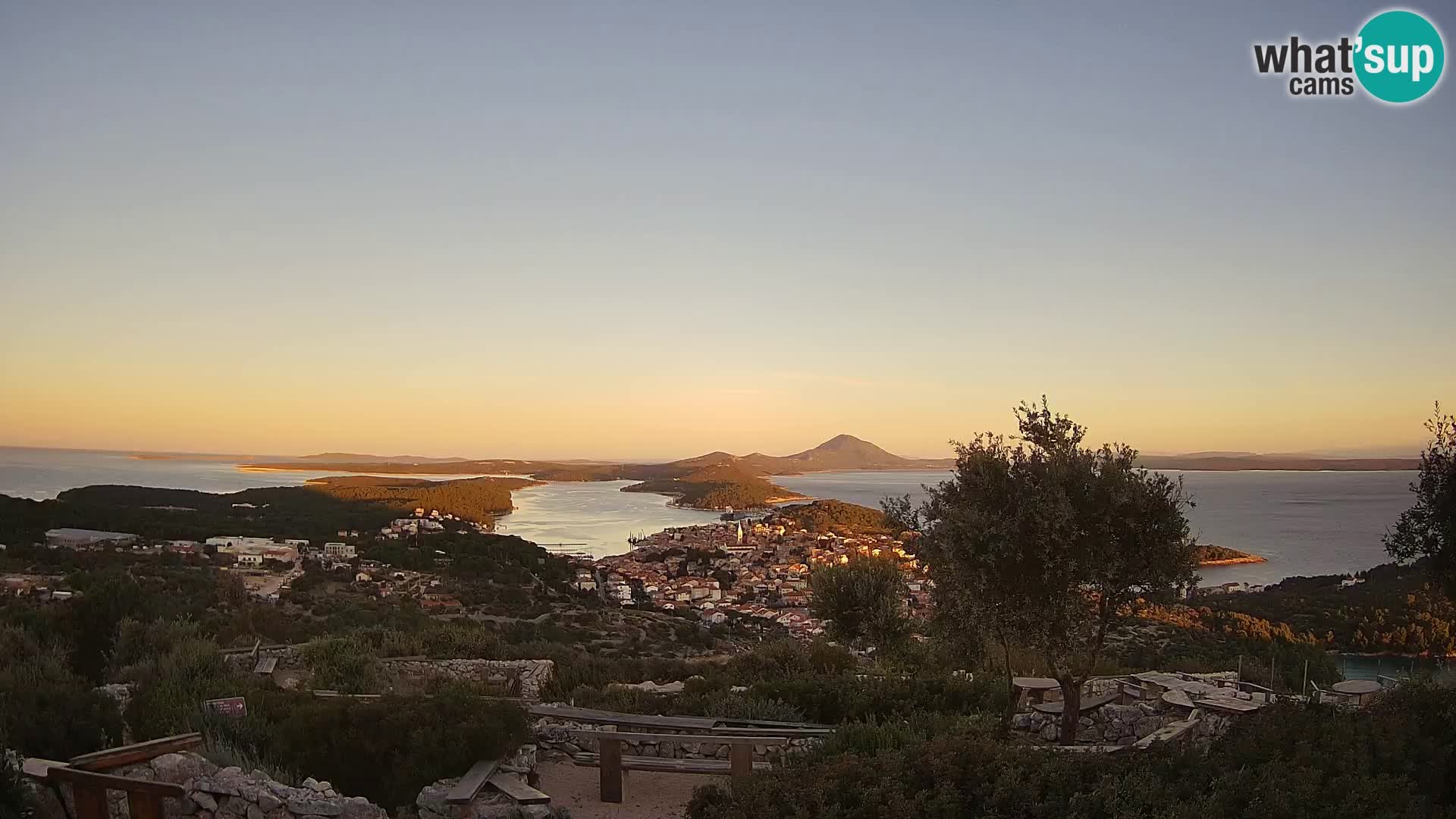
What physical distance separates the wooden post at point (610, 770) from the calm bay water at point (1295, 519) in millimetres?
4351

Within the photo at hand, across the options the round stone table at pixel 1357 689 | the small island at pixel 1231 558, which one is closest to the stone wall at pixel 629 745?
the round stone table at pixel 1357 689

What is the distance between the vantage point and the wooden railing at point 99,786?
4949 mm

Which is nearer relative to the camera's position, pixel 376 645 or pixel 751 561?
pixel 376 645

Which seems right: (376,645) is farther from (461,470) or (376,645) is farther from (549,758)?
(461,470)

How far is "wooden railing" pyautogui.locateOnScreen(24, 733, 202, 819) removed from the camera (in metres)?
4.95

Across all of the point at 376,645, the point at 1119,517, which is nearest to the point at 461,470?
the point at 376,645

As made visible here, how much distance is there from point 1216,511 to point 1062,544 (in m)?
78.2

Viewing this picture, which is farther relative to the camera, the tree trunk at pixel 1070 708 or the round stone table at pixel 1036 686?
the round stone table at pixel 1036 686

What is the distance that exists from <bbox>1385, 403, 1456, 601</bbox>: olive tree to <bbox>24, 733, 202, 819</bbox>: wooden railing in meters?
10.8

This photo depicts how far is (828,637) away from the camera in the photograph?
561 inches

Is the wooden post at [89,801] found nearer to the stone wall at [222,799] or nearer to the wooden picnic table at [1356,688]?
the stone wall at [222,799]

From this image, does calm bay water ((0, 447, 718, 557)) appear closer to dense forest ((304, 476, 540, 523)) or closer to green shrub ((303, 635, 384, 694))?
dense forest ((304, 476, 540, 523))

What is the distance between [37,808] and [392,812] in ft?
7.02

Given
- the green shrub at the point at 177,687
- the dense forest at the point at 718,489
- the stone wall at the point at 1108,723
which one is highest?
the green shrub at the point at 177,687
